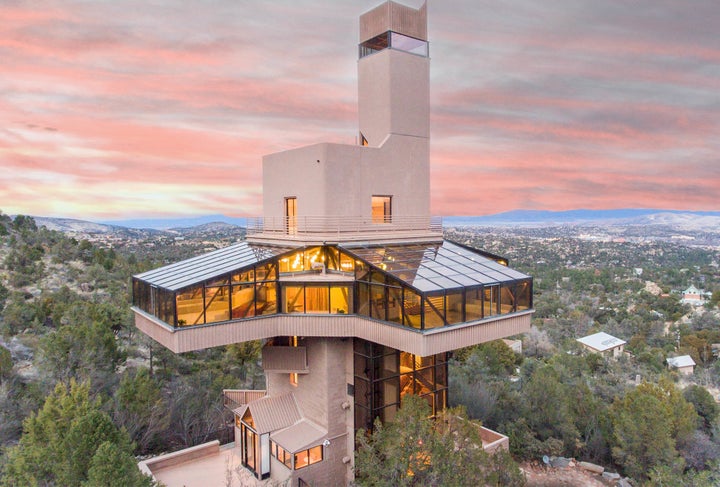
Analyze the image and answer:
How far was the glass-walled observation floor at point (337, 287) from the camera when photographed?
52.5ft

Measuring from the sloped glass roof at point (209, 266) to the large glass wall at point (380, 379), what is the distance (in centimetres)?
546

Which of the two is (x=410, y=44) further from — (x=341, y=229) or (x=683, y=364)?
(x=683, y=364)

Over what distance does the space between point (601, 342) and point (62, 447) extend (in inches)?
2454

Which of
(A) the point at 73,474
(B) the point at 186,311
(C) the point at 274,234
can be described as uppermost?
(C) the point at 274,234

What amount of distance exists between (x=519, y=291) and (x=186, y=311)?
12955 millimetres

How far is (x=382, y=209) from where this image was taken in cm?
2262

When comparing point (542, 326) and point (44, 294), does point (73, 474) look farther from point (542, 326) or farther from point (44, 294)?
point (542, 326)

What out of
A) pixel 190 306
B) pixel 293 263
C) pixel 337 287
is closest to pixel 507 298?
pixel 337 287

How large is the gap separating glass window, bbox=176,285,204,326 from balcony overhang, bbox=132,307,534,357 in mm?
325

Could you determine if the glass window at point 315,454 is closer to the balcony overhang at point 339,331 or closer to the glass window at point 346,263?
the balcony overhang at point 339,331

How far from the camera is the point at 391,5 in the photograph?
883 inches

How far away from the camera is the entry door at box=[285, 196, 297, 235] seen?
2175cm

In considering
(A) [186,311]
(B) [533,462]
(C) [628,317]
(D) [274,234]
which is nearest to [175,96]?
(D) [274,234]

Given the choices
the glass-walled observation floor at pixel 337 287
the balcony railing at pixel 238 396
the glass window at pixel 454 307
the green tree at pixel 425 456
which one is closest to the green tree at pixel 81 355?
the balcony railing at pixel 238 396
